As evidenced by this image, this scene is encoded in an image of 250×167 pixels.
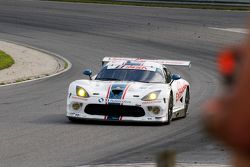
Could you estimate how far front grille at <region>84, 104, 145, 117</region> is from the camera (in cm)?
1496

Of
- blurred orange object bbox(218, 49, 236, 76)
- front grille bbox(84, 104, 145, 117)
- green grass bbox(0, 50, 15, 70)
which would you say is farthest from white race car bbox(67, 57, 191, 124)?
blurred orange object bbox(218, 49, 236, 76)

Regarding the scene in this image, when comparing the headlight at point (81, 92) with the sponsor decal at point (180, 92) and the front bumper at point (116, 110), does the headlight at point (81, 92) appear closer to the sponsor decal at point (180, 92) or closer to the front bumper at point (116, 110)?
the front bumper at point (116, 110)

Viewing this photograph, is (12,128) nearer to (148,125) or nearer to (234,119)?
(148,125)

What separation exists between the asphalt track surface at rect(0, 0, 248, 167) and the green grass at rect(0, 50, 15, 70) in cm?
198

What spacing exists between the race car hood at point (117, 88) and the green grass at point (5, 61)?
33.7 ft

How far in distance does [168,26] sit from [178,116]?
22.0 metres

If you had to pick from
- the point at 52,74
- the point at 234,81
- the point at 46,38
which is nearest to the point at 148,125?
the point at 52,74

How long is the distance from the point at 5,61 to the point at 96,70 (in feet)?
9.56

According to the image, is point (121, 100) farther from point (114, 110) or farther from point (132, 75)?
point (132, 75)

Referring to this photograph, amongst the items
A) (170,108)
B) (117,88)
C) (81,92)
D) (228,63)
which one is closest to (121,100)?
(117,88)

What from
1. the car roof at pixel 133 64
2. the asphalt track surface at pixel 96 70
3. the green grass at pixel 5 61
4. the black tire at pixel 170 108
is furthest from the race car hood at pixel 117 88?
the green grass at pixel 5 61

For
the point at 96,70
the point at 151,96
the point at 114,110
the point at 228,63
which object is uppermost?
the point at 228,63

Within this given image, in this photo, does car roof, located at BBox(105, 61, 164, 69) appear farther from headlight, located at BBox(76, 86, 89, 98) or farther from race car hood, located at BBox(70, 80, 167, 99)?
headlight, located at BBox(76, 86, 89, 98)

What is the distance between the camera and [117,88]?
598 inches
